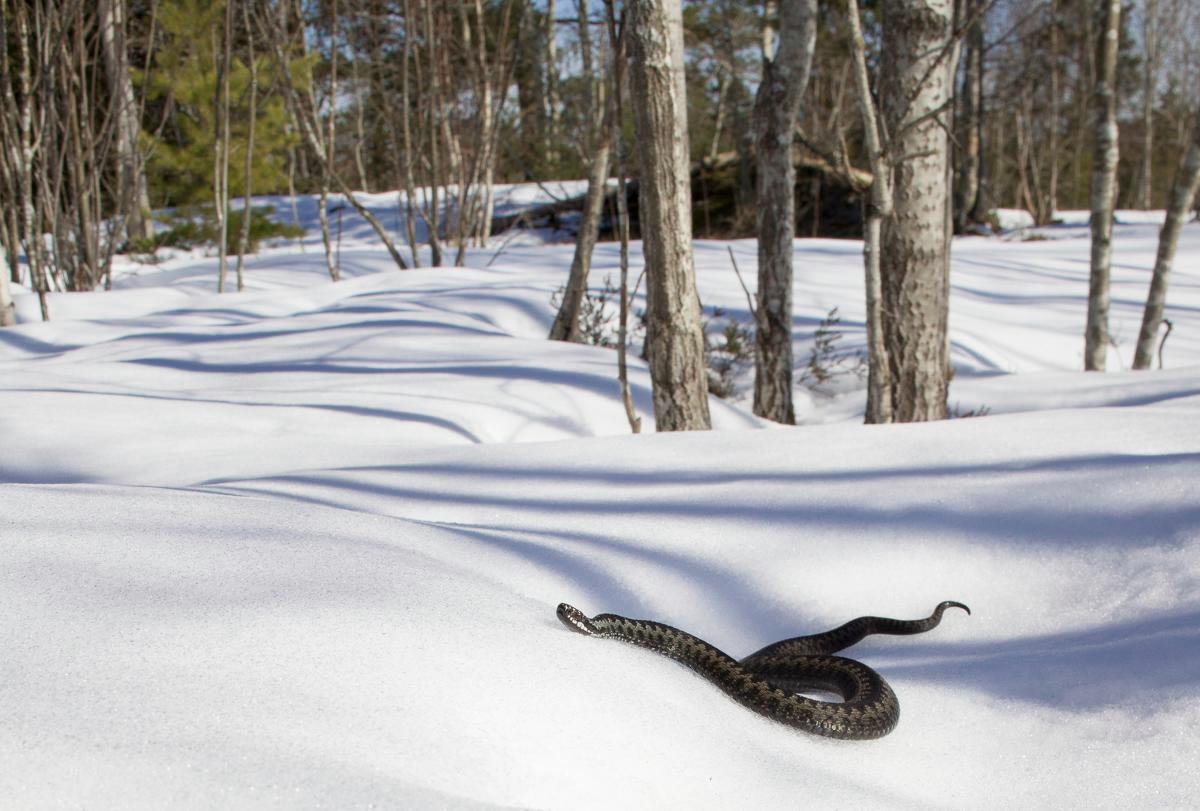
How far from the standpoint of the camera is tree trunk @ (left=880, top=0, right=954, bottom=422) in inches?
188

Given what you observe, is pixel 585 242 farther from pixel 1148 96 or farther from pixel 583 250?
pixel 1148 96

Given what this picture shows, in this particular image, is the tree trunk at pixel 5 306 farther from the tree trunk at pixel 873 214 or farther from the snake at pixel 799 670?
the snake at pixel 799 670

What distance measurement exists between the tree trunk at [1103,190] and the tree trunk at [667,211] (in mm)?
3993

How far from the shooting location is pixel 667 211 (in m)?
4.10

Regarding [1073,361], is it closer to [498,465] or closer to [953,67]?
[953,67]

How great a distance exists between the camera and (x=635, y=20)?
3.95m

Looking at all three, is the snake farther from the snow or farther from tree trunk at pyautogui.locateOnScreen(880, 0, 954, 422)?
tree trunk at pyautogui.locateOnScreen(880, 0, 954, 422)

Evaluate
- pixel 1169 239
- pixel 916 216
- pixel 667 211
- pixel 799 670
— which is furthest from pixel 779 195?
pixel 799 670

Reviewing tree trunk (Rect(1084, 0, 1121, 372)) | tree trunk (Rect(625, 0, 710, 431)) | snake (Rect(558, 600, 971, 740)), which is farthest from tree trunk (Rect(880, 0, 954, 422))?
snake (Rect(558, 600, 971, 740))

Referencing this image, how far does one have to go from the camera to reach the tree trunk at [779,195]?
555cm

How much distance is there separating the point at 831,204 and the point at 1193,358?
9.62 meters

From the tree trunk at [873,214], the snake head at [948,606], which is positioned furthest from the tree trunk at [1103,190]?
the snake head at [948,606]

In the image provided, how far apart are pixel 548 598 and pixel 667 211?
7.81 ft

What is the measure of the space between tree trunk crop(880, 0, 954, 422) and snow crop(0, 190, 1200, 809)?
1.21m
